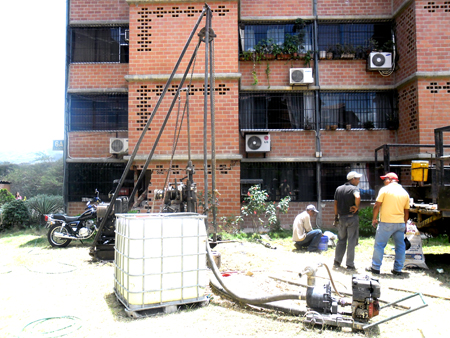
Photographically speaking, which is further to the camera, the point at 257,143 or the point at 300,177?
the point at 300,177

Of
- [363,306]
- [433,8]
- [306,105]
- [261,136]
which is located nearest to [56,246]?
[261,136]

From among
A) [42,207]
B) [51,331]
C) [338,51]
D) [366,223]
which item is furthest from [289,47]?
[51,331]

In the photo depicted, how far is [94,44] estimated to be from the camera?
1339 centimetres

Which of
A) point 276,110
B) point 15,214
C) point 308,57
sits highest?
point 308,57

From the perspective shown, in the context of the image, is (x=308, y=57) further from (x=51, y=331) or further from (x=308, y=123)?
(x=51, y=331)

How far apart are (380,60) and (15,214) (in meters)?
13.8

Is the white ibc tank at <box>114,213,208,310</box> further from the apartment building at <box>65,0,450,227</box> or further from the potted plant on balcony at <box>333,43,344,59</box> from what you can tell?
the potted plant on balcony at <box>333,43,344,59</box>

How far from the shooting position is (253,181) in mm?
12328

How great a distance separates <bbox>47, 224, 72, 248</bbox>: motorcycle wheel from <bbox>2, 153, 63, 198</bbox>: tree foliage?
15.8 meters

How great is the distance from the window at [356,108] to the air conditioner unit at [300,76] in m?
0.88

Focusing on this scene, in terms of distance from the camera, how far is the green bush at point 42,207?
12.8m

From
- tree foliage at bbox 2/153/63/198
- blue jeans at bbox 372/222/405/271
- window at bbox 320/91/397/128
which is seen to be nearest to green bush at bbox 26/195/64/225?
window at bbox 320/91/397/128

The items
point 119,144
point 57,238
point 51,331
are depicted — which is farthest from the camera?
point 119,144

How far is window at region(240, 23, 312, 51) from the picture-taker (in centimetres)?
Answer: 1307
